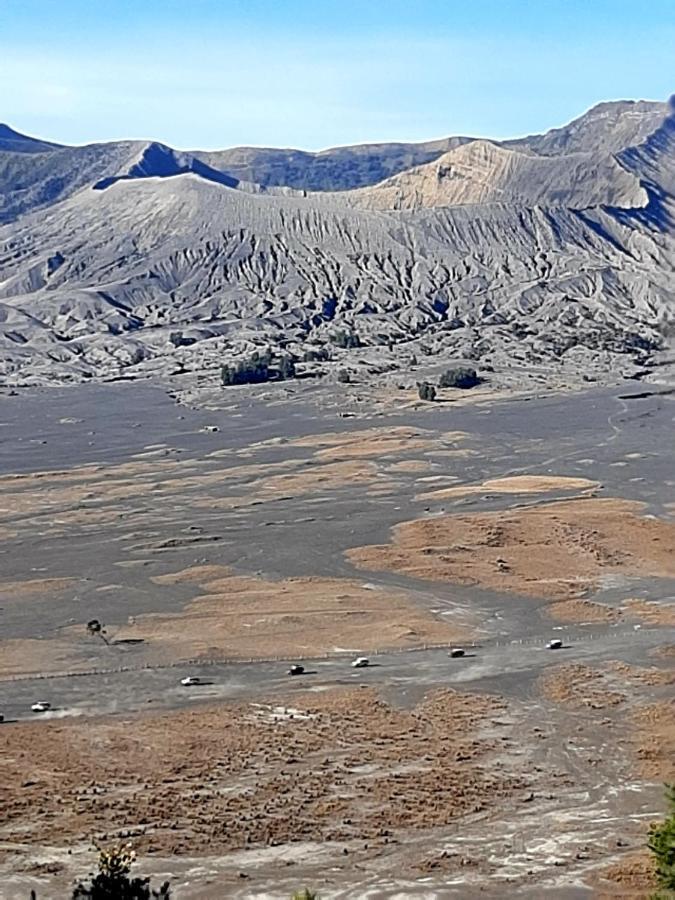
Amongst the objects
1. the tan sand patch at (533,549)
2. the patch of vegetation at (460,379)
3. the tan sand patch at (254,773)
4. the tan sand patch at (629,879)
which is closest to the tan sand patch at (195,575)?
the tan sand patch at (533,549)

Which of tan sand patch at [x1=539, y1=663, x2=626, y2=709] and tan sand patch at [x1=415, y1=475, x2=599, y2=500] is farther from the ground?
tan sand patch at [x1=415, y1=475, x2=599, y2=500]

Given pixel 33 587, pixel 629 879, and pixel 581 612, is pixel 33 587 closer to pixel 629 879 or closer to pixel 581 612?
pixel 581 612

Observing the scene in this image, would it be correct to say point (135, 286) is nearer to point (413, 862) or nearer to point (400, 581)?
point (400, 581)

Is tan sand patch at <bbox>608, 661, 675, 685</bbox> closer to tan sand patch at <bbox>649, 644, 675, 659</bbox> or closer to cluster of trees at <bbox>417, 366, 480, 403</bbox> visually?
tan sand patch at <bbox>649, 644, 675, 659</bbox>

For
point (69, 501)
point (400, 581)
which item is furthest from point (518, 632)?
point (69, 501)

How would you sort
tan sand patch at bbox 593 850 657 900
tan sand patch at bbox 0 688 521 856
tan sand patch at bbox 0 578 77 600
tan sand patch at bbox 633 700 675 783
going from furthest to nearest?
tan sand patch at bbox 0 578 77 600, tan sand patch at bbox 633 700 675 783, tan sand patch at bbox 0 688 521 856, tan sand patch at bbox 593 850 657 900

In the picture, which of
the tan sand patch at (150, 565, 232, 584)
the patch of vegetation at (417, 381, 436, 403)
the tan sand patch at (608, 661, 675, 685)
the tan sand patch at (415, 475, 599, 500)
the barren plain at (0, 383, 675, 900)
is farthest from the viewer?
the patch of vegetation at (417, 381, 436, 403)

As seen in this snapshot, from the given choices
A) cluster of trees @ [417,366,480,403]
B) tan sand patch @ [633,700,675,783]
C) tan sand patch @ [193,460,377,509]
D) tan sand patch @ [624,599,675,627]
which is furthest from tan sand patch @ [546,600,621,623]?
cluster of trees @ [417,366,480,403]

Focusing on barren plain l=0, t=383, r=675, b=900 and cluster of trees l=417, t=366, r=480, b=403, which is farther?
cluster of trees l=417, t=366, r=480, b=403
